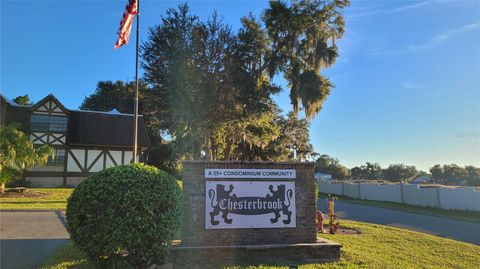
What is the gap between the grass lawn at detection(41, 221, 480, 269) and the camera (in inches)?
293

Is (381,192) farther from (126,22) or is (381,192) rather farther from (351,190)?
(126,22)

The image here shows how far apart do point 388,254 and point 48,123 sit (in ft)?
82.4

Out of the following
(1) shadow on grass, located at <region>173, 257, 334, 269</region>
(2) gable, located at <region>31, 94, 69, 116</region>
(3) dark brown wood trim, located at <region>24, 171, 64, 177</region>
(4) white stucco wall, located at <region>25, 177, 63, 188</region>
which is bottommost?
(1) shadow on grass, located at <region>173, 257, 334, 269</region>

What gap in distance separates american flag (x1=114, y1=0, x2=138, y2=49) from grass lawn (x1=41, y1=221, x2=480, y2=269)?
27.8 ft

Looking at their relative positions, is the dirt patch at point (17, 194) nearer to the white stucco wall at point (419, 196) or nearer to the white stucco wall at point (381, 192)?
the white stucco wall at point (419, 196)

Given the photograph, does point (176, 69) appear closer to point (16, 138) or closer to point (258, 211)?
point (16, 138)

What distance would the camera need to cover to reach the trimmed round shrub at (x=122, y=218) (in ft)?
18.0

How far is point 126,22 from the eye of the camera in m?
14.7

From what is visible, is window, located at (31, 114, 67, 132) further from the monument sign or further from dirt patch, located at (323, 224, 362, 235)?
the monument sign

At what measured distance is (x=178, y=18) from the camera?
22016 mm

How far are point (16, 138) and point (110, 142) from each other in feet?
30.1

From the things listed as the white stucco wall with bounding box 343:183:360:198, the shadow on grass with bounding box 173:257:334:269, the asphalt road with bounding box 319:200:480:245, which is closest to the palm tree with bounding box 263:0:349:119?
the asphalt road with bounding box 319:200:480:245

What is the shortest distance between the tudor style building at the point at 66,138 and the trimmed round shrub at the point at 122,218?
74.9 ft

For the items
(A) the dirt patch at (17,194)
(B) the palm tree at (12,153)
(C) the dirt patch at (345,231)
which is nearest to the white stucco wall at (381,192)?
(C) the dirt patch at (345,231)
